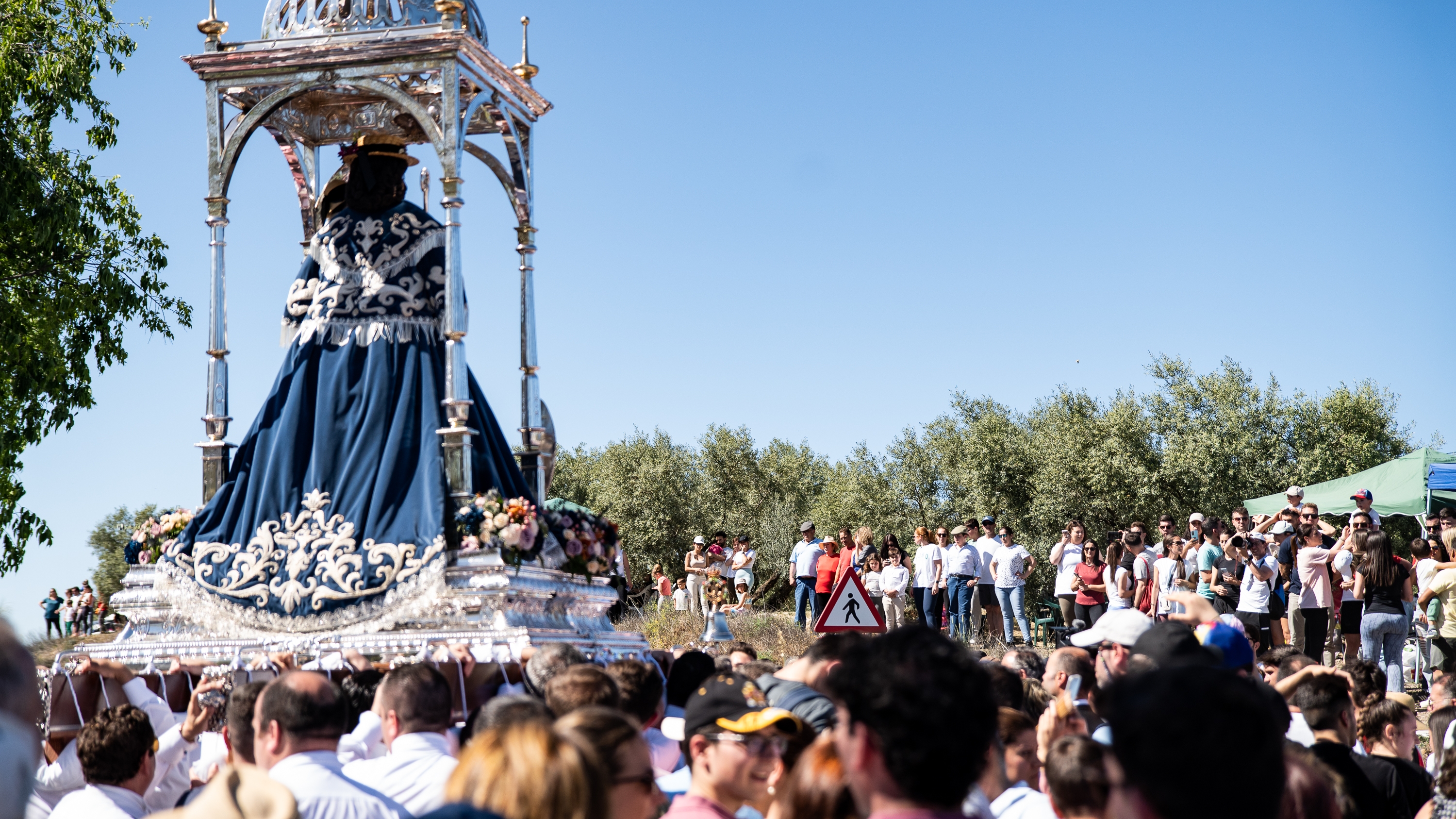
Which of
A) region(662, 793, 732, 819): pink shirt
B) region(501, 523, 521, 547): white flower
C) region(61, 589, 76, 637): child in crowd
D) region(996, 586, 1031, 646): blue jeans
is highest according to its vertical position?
region(501, 523, 521, 547): white flower

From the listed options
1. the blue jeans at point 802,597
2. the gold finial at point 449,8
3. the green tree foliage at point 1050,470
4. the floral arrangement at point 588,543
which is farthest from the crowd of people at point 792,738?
the green tree foliage at point 1050,470

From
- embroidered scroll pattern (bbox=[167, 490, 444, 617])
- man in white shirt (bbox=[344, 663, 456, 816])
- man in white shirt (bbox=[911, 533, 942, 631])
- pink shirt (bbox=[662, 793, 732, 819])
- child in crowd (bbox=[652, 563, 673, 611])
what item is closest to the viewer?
pink shirt (bbox=[662, 793, 732, 819])

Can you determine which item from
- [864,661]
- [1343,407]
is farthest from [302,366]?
[1343,407]

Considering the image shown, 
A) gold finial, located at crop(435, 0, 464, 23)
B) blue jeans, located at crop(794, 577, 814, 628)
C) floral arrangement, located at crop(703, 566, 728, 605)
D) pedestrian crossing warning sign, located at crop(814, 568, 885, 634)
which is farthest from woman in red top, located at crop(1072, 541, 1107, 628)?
gold finial, located at crop(435, 0, 464, 23)

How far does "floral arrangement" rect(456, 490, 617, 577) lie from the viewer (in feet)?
27.6

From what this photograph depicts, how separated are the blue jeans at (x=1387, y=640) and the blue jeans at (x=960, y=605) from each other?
5.62 meters

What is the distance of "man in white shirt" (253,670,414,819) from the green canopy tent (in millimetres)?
16373

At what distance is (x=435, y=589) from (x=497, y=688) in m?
1.10

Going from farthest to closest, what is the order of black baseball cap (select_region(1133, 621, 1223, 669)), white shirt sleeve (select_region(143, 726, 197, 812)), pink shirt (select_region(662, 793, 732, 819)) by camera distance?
white shirt sleeve (select_region(143, 726, 197, 812))
black baseball cap (select_region(1133, 621, 1223, 669))
pink shirt (select_region(662, 793, 732, 819))

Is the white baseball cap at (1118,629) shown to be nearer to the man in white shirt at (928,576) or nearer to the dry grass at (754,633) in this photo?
the dry grass at (754,633)

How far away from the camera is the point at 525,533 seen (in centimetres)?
841

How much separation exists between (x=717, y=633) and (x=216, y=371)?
6.70 metres

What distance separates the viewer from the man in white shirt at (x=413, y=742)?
4.60 meters

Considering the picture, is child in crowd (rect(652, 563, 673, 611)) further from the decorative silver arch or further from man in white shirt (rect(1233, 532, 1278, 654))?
the decorative silver arch
